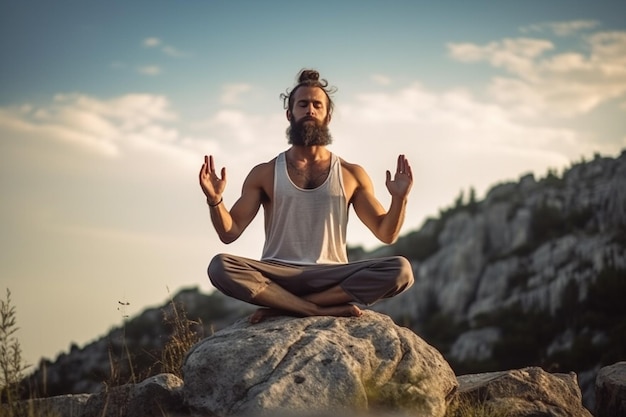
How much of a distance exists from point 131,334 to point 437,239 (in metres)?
28.9

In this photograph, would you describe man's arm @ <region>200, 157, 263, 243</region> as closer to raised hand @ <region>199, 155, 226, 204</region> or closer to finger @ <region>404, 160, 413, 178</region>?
raised hand @ <region>199, 155, 226, 204</region>

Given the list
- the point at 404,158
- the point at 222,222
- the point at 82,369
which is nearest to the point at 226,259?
the point at 222,222

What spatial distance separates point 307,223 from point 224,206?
0.88m

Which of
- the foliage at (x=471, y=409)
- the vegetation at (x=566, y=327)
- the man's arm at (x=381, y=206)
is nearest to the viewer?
the foliage at (x=471, y=409)

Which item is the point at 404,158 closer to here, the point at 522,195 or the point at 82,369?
the point at 82,369

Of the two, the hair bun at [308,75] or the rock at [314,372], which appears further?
the hair bun at [308,75]

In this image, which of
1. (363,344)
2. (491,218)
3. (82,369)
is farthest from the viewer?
(491,218)

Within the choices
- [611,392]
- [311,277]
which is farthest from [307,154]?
[611,392]

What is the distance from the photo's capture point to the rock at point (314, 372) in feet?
22.5

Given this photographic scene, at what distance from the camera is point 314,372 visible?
22.9 feet

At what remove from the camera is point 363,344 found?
743 centimetres

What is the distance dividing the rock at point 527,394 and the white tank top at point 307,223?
194 centimetres

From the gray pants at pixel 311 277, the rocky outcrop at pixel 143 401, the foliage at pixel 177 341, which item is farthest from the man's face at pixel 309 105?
the rocky outcrop at pixel 143 401

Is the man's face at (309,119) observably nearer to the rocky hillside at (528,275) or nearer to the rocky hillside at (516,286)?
the rocky hillside at (516,286)
